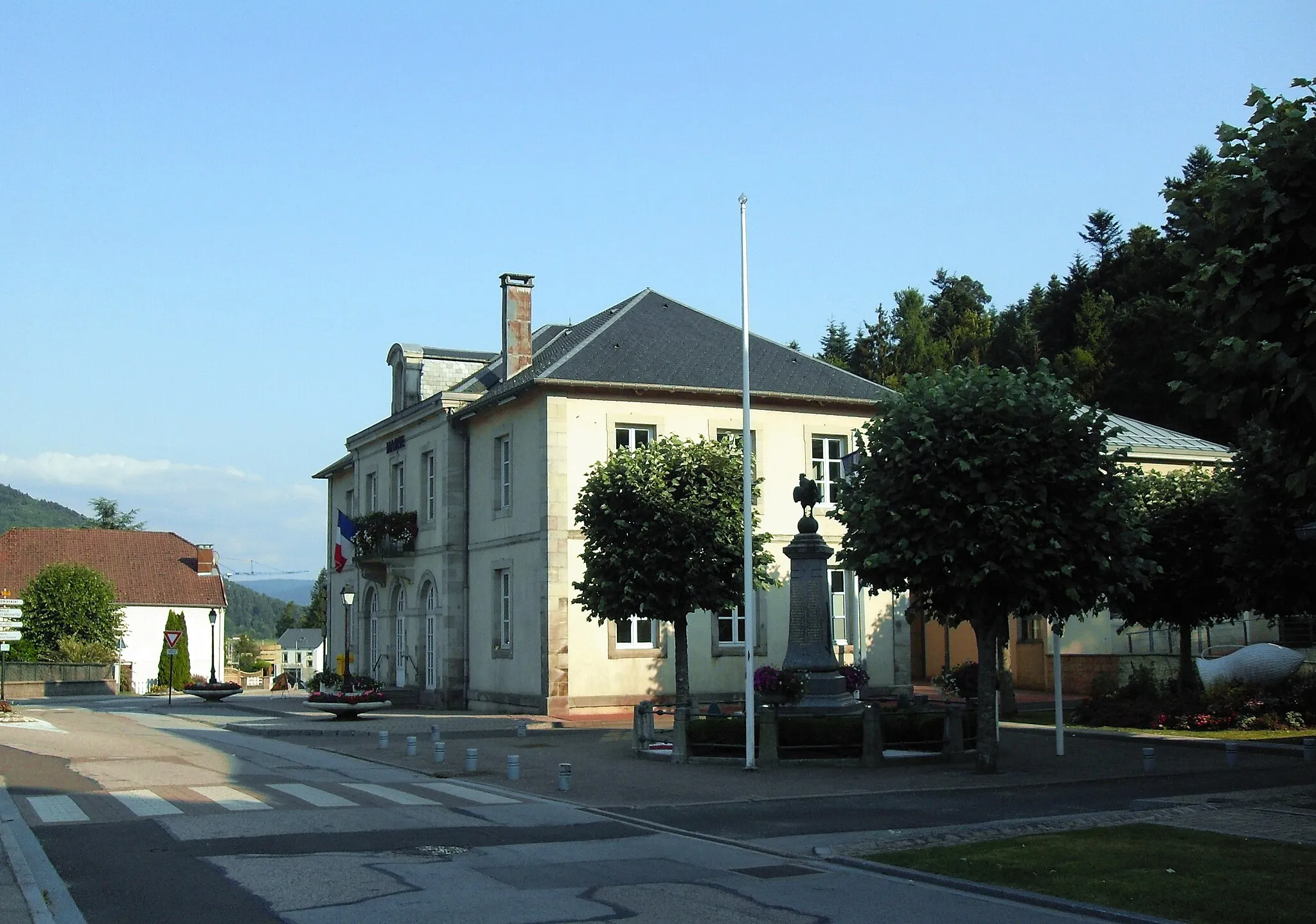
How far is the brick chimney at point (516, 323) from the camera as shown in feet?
118

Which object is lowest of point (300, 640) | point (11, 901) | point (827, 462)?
point (300, 640)

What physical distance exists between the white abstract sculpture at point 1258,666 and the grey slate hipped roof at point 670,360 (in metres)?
9.89

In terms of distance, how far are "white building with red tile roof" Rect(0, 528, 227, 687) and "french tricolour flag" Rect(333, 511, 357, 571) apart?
23.1m

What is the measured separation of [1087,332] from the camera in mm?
58031

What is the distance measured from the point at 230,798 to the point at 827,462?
22191mm

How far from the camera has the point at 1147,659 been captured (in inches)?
1291

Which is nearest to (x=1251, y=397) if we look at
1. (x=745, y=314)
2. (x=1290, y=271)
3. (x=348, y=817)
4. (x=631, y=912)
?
(x=1290, y=271)

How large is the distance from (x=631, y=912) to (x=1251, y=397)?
18.3 feet

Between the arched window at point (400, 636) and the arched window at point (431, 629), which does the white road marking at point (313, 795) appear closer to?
the arched window at point (431, 629)

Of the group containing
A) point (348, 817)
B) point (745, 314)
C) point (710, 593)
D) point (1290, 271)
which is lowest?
point (348, 817)

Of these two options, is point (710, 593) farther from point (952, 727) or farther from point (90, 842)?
point (90, 842)

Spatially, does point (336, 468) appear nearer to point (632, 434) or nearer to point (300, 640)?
point (632, 434)

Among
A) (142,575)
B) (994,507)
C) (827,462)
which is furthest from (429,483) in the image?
(142,575)

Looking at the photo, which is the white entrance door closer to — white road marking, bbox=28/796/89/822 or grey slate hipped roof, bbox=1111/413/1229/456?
grey slate hipped roof, bbox=1111/413/1229/456
